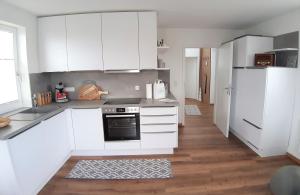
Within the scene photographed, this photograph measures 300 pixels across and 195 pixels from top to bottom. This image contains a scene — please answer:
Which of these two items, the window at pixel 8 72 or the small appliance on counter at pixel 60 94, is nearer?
the window at pixel 8 72

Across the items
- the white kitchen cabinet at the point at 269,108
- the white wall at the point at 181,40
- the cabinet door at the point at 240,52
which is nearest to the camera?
the white kitchen cabinet at the point at 269,108

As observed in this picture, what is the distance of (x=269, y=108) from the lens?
2.89 meters

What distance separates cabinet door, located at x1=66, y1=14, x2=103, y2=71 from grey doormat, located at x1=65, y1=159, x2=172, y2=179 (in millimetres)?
1555

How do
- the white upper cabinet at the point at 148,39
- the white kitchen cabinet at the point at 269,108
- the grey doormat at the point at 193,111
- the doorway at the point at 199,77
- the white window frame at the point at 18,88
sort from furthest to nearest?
the doorway at the point at 199,77, the grey doormat at the point at 193,111, the white upper cabinet at the point at 148,39, the white kitchen cabinet at the point at 269,108, the white window frame at the point at 18,88

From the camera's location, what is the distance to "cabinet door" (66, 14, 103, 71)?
2992 mm

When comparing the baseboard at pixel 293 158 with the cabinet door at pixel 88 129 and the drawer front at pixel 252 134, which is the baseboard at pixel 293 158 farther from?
the cabinet door at pixel 88 129

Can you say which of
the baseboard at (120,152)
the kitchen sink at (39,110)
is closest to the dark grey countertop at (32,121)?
the kitchen sink at (39,110)

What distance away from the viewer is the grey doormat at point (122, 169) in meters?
2.56

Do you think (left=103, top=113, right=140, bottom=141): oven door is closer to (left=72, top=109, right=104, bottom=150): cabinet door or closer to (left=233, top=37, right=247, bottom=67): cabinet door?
(left=72, top=109, right=104, bottom=150): cabinet door

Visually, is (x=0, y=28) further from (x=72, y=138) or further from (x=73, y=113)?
(x=72, y=138)

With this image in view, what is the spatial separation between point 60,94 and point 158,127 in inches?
72.9

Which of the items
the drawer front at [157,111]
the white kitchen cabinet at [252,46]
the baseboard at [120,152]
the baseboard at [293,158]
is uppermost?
the white kitchen cabinet at [252,46]

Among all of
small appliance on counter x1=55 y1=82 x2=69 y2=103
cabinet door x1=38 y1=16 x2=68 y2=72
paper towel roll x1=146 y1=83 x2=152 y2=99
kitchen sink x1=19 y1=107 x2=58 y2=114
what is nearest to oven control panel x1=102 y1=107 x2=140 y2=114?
paper towel roll x1=146 y1=83 x2=152 y2=99

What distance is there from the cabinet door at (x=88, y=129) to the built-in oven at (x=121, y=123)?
3.8 inches
